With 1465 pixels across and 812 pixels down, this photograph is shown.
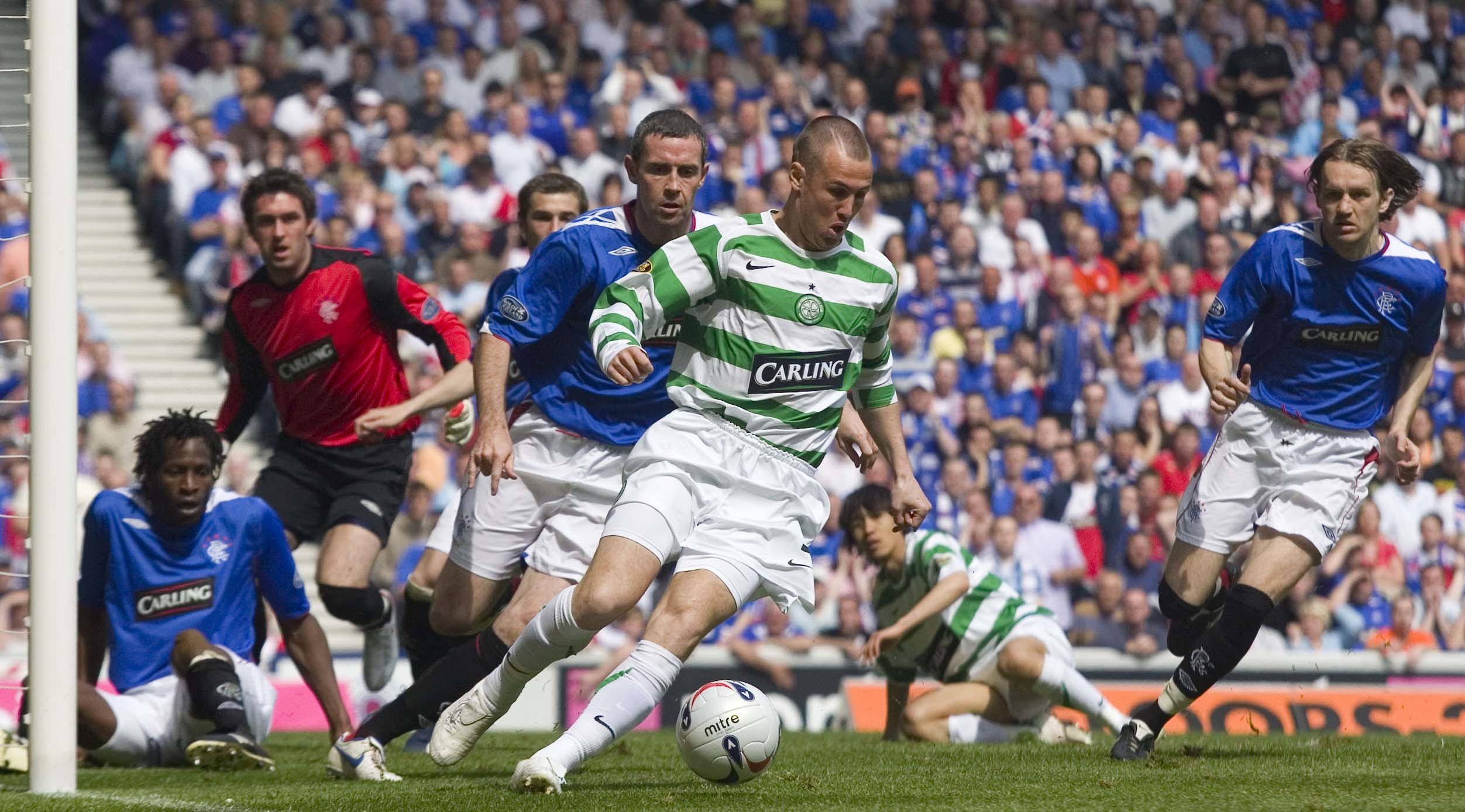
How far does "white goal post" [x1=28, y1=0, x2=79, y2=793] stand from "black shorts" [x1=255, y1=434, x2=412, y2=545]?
2743 mm

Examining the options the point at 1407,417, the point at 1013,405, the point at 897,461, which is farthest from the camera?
the point at 1013,405

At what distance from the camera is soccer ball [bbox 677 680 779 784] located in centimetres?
549

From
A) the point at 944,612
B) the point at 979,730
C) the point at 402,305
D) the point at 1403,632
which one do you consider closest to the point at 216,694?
the point at 402,305

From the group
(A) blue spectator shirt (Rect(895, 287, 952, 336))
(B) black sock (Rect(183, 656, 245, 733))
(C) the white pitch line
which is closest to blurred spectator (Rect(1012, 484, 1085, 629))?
(A) blue spectator shirt (Rect(895, 287, 952, 336))

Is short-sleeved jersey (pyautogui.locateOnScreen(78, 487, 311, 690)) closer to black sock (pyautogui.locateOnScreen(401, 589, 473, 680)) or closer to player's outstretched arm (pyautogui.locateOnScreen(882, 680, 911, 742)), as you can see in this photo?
black sock (pyautogui.locateOnScreen(401, 589, 473, 680))

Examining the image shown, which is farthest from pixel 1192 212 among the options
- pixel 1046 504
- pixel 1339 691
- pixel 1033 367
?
pixel 1339 691

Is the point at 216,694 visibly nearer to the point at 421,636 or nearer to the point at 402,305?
the point at 421,636

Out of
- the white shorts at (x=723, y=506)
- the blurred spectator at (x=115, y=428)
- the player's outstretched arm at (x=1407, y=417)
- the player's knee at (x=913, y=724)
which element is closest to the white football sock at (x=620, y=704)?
the white shorts at (x=723, y=506)

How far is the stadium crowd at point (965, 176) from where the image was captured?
1427 centimetres

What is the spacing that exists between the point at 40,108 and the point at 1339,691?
9867 mm

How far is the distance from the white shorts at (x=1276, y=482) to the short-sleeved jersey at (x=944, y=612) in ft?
7.58

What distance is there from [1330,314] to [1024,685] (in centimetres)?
337

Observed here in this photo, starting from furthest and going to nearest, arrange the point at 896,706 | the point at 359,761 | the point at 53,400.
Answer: the point at 896,706 < the point at 359,761 < the point at 53,400

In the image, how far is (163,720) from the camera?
7.56 meters
